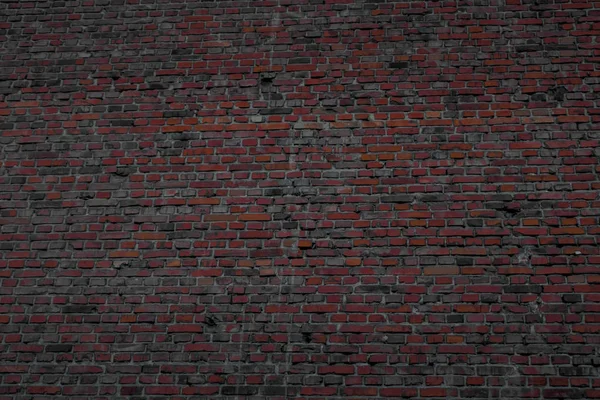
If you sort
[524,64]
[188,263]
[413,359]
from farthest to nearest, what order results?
[524,64] → [188,263] → [413,359]

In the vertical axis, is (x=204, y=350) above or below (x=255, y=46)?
below

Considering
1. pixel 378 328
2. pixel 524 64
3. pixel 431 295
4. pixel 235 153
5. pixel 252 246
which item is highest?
pixel 524 64

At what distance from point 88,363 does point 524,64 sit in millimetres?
3971

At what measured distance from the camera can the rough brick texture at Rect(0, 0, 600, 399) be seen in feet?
12.3

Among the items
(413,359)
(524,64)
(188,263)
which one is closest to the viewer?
(413,359)

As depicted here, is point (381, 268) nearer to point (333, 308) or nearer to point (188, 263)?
point (333, 308)

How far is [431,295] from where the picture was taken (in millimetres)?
Result: 3844

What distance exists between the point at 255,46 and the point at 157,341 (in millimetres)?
2458

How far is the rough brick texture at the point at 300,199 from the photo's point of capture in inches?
148

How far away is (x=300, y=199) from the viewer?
412 centimetres

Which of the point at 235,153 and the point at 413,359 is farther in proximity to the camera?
the point at 235,153

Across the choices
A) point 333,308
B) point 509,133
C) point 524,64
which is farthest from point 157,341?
point 524,64

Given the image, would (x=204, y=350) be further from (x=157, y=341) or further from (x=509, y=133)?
(x=509, y=133)

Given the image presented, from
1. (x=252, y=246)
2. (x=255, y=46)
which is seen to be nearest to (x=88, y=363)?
(x=252, y=246)
